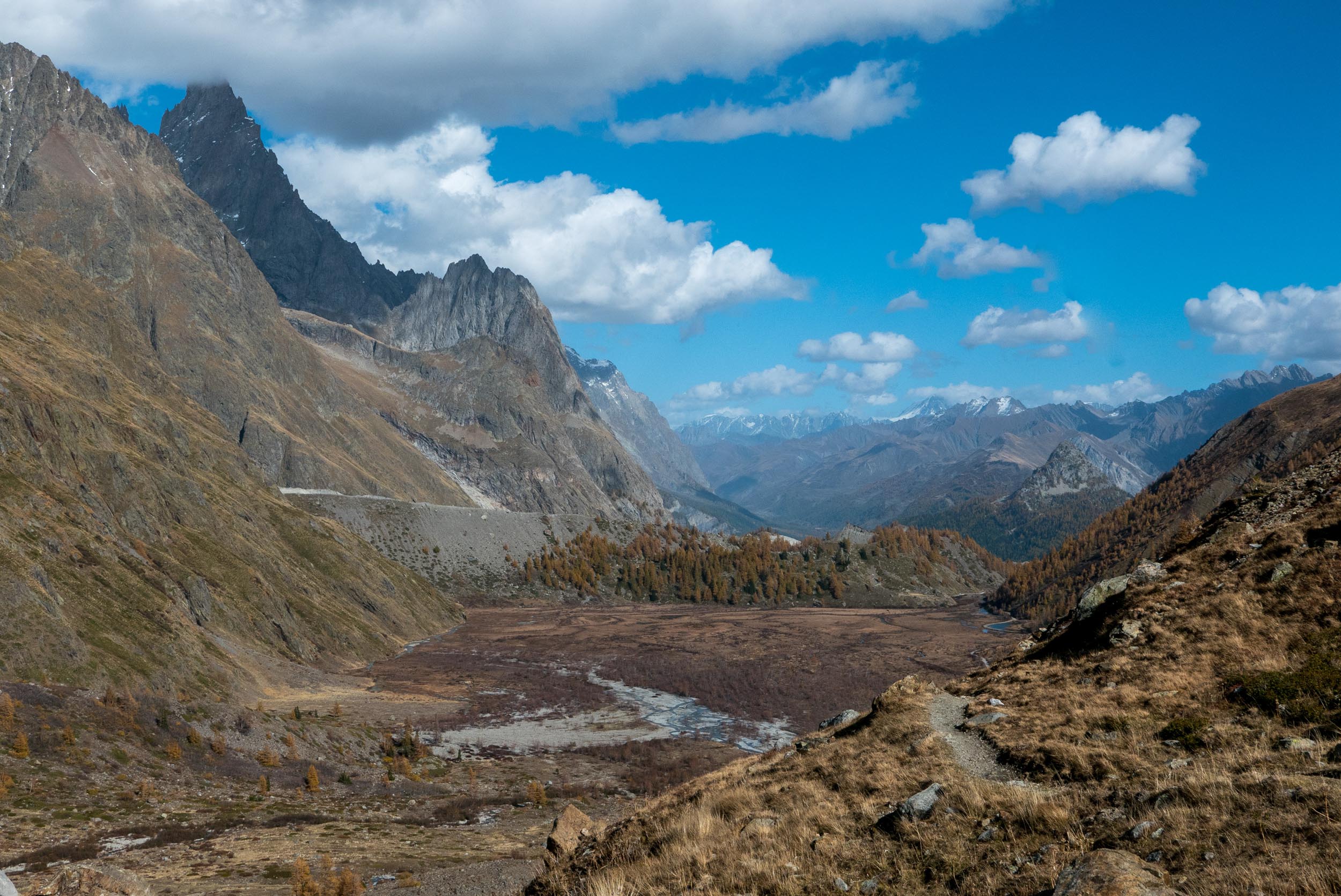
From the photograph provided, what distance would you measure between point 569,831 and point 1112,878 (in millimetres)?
20914

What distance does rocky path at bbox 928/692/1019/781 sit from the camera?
20875 mm

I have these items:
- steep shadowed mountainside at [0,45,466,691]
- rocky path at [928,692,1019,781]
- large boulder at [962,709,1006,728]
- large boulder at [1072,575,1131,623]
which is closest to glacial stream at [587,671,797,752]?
steep shadowed mountainside at [0,45,466,691]

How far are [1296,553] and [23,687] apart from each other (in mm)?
81407

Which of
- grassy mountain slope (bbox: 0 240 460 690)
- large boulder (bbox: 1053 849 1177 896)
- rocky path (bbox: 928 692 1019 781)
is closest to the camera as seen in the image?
large boulder (bbox: 1053 849 1177 896)

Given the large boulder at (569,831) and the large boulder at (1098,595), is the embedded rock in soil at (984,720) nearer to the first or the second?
the large boulder at (1098,595)

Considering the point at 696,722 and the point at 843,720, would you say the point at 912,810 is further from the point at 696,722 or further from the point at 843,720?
the point at 696,722

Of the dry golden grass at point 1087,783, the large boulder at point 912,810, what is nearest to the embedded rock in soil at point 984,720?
the dry golden grass at point 1087,783

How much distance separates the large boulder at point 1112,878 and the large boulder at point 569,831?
632 inches

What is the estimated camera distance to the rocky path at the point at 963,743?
68.5 ft

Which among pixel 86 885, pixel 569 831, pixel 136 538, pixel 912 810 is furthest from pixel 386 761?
pixel 912 810

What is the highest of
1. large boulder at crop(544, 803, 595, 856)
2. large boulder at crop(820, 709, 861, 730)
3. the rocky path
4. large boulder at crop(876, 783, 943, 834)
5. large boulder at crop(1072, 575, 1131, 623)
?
large boulder at crop(1072, 575, 1131, 623)

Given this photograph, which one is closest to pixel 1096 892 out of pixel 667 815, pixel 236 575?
pixel 667 815

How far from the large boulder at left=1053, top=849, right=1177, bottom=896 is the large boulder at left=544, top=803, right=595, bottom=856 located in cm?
1605

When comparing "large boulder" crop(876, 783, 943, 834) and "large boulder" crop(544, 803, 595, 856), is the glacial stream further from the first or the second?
"large boulder" crop(876, 783, 943, 834)
